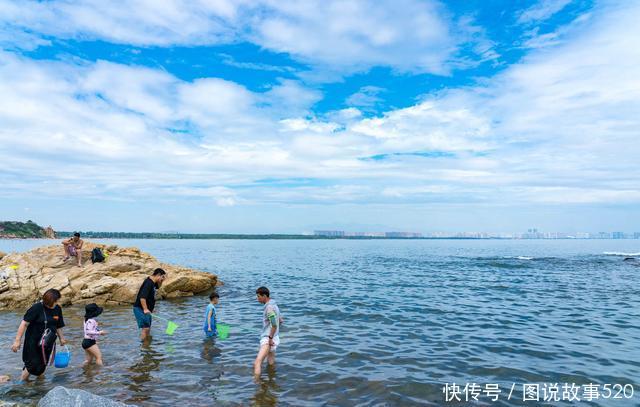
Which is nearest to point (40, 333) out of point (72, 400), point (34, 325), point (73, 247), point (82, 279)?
point (34, 325)

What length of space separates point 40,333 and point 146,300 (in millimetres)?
4447

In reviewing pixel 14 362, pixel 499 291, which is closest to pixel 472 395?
pixel 14 362

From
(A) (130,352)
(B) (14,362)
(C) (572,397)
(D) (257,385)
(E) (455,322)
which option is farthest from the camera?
(E) (455,322)

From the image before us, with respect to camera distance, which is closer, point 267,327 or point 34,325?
point 34,325

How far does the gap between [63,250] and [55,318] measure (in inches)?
853

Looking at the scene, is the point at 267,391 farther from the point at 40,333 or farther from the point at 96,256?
the point at 96,256

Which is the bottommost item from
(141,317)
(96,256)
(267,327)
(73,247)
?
(141,317)

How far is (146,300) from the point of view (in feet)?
50.3

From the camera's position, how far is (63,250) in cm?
2938

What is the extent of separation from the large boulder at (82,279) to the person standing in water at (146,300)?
33.3 feet

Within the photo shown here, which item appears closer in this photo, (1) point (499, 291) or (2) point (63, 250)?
(2) point (63, 250)

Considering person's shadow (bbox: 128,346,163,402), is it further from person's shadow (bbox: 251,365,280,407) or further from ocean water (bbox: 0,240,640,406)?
person's shadow (bbox: 251,365,280,407)

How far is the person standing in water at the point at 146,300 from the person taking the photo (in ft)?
50.0

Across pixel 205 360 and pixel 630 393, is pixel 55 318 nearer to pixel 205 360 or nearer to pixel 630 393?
pixel 205 360
